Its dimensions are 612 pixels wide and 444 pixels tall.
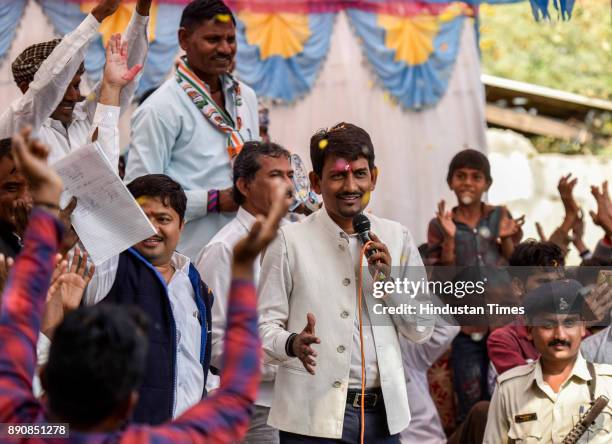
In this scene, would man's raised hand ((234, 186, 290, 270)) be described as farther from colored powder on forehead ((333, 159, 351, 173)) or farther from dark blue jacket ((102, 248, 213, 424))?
colored powder on forehead ((333, 159, 351, 173))

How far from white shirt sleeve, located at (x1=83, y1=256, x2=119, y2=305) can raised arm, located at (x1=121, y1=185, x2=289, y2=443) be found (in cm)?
147

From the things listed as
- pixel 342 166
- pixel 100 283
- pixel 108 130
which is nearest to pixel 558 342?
pixel 342 166

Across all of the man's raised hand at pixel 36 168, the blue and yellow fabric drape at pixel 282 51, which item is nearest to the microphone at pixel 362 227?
the man's raised hand at pixel 36 168

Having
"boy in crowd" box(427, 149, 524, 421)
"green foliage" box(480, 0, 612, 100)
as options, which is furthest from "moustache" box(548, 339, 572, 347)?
"green foliage" box(480, 0, 612, 100)

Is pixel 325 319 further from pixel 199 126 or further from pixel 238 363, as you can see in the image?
pixel 199 126

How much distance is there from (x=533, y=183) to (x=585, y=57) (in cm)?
381

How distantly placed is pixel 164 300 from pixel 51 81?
114 centimetres

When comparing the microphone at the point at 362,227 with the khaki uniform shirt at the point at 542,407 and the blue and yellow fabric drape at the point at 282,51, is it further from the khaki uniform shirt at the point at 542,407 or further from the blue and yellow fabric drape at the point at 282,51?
the blue and yellow fabric drape at the point at 282,51

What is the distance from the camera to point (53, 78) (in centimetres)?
421

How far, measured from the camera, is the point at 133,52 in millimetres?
4824

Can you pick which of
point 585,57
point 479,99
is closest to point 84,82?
point 479,99

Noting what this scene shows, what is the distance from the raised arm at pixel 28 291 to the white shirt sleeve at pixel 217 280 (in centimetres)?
208

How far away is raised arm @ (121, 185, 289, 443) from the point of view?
7.21 feet

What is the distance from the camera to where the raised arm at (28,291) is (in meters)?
2.14
